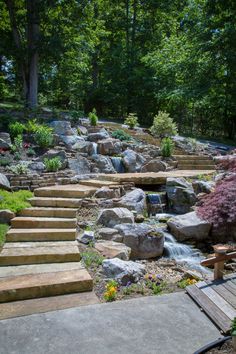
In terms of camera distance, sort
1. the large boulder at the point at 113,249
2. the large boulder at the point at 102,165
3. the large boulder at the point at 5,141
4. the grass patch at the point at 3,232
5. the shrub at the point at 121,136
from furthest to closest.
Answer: the shrub at the point at 121,136
the large boulder at the point at 102,165
the large boulder at the point at 5,141
the grass patch at the point at 3,232
the large boulder at the point at 113,249

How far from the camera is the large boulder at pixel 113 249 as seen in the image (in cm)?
Result: 459

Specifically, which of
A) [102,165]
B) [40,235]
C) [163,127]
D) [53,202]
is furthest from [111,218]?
[163,127]

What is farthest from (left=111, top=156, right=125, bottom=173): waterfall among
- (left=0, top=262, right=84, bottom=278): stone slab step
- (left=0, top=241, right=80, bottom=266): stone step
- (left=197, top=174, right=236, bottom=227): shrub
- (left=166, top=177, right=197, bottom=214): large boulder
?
(left=0, top=262, right=84, bottom=278): stone slab step

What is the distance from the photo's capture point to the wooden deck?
10.5 ft

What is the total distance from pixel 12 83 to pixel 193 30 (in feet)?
33.8

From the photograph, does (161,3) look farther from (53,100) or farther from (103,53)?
(53,100)

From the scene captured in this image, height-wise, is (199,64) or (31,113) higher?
(199,64)

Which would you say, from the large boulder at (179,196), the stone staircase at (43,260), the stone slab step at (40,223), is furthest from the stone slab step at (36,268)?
the large boulder at (179,196)

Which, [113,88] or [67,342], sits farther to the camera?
[113,88]

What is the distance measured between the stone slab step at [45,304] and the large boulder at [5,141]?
514 centimetres

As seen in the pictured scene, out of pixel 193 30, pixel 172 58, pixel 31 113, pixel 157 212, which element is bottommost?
pixel 157 212

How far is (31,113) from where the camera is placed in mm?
10789

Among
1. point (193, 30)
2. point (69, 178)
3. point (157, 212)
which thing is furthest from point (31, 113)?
point (193, 30)

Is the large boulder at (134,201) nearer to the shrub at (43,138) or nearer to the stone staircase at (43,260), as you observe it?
the stone staircase at (43,260)
